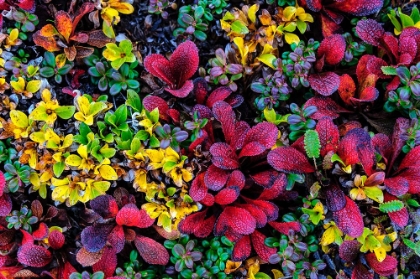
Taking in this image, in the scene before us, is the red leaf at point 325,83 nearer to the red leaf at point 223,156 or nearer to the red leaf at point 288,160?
the red leaf at point 288,160


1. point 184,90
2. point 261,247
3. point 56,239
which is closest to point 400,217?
point 261,247

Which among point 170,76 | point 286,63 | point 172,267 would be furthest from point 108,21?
point 172,267

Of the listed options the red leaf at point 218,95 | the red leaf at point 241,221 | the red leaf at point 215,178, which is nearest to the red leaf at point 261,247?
the red leaf at point 241,221

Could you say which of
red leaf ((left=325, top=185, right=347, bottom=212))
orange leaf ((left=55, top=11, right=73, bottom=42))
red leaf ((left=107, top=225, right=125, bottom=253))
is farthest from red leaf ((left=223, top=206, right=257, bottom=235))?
orange leaf ((left=55, top=11, right=73, bottom=42))

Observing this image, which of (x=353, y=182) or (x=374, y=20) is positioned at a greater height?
(x=374, y=20)

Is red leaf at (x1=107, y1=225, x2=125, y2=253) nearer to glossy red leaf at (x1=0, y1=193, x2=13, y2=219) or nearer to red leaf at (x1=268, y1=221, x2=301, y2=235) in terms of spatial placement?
glossy red leaf at (x1=0, y1=193, x2=13, y2=219)

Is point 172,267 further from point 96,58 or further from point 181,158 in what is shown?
point 96,58

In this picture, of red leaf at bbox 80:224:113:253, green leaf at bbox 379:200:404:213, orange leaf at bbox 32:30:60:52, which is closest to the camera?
green leaf at bbox 379:200:404:213
